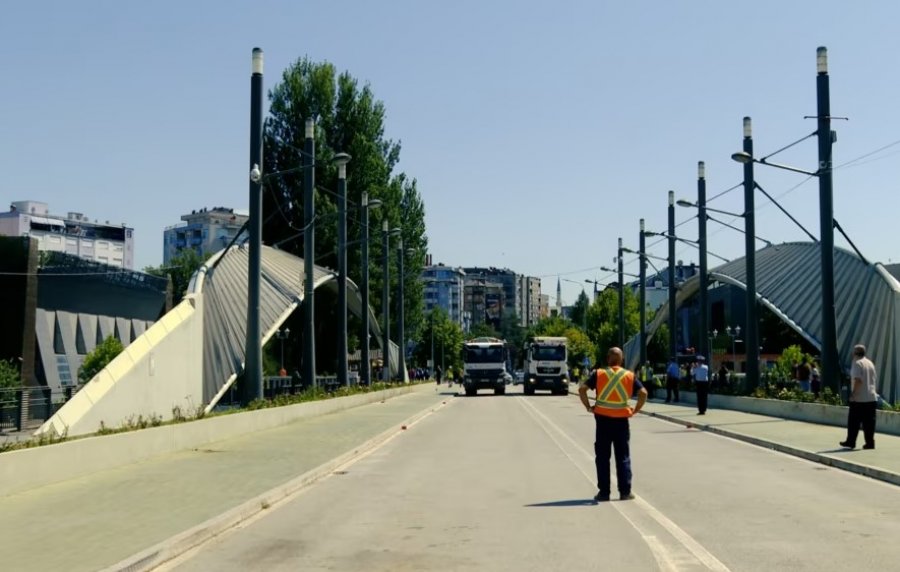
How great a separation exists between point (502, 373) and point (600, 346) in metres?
45.7

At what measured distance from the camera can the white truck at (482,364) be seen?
62.4 m

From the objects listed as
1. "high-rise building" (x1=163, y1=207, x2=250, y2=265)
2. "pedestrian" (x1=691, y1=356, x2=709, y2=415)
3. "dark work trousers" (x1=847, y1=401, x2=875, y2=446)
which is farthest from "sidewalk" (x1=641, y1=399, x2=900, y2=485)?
"high-rise building" (x1=163, y1=207, x2=250, y2=265)

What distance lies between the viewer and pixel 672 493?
12.9 meters

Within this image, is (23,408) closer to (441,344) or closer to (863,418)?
(863,418)

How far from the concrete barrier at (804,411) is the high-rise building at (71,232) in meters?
121

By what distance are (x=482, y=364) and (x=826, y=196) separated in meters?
37.1

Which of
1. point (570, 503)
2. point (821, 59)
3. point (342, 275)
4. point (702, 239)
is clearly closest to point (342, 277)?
point (342, 275)

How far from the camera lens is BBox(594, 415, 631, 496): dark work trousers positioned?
1223 centimetres

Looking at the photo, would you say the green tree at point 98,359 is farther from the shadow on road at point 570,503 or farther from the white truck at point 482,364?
the shadow on road at point 570,503

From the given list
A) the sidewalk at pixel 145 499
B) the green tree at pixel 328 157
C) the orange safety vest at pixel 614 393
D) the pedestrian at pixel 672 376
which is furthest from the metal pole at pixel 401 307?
the orange safety vest at pixel 614 393

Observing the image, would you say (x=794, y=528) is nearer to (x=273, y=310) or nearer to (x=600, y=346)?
(x=273, y=310)

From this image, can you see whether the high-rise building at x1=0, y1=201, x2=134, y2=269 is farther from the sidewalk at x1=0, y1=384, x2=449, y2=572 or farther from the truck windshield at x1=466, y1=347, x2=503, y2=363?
the sidewalk at x1=0, y1=384, x2=449, y2=572

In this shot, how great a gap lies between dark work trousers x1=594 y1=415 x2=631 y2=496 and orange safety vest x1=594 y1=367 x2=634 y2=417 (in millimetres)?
85

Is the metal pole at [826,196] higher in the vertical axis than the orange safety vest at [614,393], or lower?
higher
